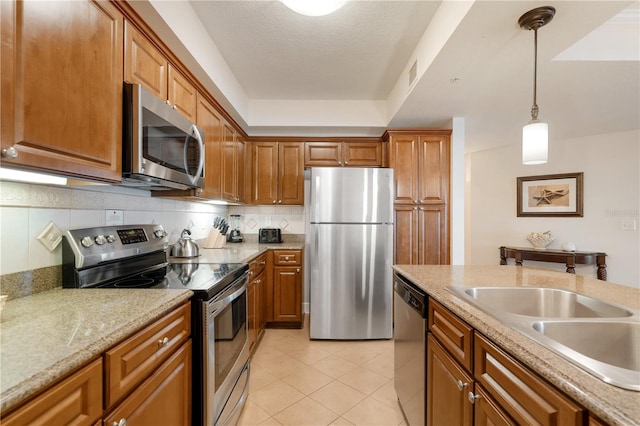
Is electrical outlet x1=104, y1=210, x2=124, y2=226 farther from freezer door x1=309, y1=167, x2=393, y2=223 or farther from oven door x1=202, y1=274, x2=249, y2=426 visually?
freezer door x1=309, y1=167, x2=393, y2=223

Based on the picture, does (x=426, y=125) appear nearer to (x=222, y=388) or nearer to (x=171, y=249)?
(x=171, y=249)

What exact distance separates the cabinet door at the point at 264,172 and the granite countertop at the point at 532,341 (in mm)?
2024

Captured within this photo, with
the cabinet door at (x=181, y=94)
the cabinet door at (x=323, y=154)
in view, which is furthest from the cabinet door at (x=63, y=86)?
the cabinet door at (x=323, y=154)

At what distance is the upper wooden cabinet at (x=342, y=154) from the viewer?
11.4ft

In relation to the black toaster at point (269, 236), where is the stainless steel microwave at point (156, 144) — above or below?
above

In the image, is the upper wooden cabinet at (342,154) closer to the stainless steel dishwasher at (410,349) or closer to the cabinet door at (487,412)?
the stainless steel dishwasher at (410,349)

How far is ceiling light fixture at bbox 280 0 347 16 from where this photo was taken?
146 cm

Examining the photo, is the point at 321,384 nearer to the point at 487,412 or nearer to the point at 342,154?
the point at 487,412

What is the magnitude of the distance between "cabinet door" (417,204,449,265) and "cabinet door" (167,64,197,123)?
7.78ft

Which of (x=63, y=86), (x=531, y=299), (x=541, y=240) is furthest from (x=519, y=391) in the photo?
(x=541, y=240)

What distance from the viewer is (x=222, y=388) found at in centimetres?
142

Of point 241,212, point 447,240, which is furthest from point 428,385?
point 241,212

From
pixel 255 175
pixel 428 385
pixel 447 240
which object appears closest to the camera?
pixel 428 385

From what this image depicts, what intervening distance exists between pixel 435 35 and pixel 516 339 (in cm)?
183
